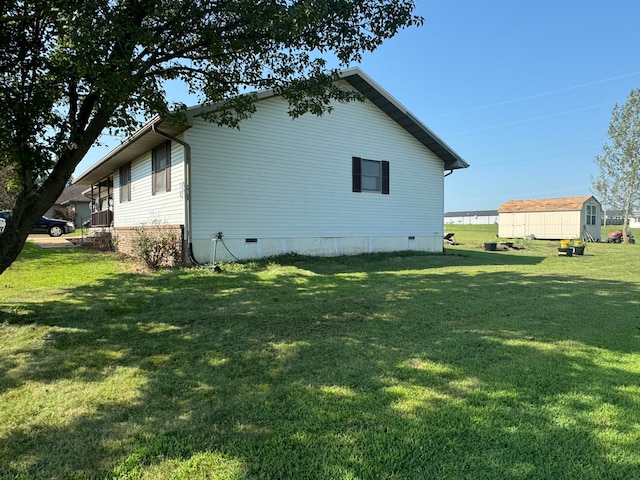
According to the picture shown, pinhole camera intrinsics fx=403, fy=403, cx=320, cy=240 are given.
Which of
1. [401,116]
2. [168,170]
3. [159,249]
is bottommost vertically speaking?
[159,249]

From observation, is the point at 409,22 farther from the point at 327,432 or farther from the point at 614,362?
the point at 327,432

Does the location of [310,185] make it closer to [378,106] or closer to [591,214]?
[378,106]

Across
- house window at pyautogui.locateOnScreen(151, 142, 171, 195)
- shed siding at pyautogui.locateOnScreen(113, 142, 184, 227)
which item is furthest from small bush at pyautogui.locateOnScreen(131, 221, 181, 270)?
house window at pyautogui.locateOnScreen(151, 142, 171, 195)

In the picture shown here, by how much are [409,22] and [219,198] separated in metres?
6.26

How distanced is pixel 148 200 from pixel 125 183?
326 centimetres

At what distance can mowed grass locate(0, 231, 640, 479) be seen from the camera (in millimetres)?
2236

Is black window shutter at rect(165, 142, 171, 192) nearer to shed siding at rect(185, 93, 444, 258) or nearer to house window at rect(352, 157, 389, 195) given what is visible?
shed siding at rect(185, 93, 444, 258)

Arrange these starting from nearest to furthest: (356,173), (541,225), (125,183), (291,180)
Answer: (291,180) → (356,173) → (125,183) → (541,225)

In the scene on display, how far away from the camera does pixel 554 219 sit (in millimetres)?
31219

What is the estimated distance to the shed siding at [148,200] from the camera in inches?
415

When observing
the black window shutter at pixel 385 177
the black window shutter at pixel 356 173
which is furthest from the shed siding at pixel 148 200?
the black window shutter at pixel 385 177

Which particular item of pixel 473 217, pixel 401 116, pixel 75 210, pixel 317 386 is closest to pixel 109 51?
pixel 317 386

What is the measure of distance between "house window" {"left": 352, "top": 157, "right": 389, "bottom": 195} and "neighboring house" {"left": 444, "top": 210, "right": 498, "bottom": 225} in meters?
76.5

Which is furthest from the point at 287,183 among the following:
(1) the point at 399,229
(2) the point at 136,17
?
(2) the point at 136,17
